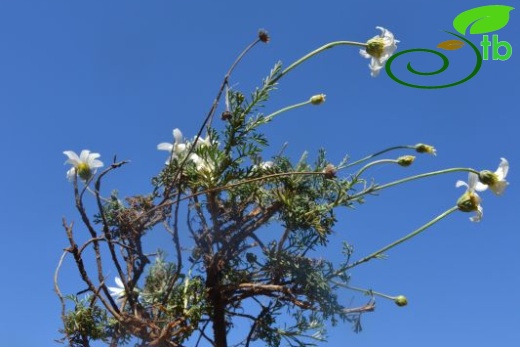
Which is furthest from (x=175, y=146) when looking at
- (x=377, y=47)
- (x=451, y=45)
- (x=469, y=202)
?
(x=451, y=45)

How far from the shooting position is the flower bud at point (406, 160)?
1.03 metres

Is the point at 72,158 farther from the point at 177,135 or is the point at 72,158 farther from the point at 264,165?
the point at 264,165

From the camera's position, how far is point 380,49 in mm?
1000

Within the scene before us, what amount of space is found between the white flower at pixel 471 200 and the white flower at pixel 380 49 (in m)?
0.20

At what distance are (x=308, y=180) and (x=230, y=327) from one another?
25 cm

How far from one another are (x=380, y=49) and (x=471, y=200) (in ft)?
0.83

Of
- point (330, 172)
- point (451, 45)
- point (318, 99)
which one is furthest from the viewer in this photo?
point (451, 45)

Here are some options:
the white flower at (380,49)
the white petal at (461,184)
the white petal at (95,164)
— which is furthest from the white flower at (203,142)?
the white petal at (461,184)

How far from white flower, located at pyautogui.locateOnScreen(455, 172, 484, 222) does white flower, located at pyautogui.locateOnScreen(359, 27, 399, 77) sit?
0.20m

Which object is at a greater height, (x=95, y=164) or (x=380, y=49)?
(x=380, y=49)

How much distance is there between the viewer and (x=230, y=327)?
1041mm

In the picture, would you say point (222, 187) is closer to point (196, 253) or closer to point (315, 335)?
point (196, 253)

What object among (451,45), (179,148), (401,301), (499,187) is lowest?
(401,301)

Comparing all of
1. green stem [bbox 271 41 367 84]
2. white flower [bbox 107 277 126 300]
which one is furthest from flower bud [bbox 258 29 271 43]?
white flower [bbox 107 277 126 300]
